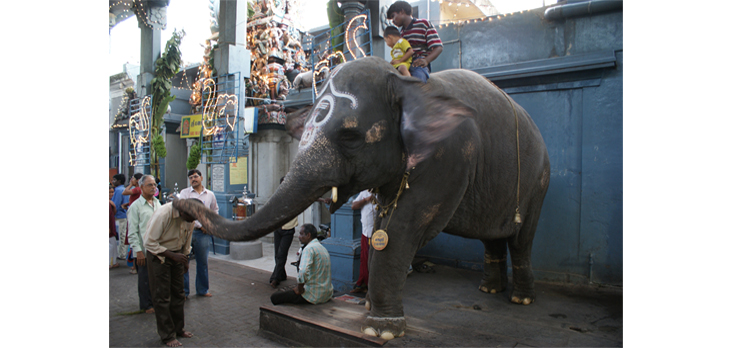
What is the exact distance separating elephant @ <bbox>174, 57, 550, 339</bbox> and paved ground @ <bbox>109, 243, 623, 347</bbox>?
0.67m

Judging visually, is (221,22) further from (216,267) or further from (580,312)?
(580,312)

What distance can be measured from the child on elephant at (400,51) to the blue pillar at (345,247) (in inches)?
99.0

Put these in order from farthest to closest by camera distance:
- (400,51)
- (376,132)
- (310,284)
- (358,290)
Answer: (358,290) → (310,284) → (400,51) → (376,132)

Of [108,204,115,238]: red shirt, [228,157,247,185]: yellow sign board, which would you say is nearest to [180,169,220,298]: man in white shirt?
[108,204,115,238]: red shirt

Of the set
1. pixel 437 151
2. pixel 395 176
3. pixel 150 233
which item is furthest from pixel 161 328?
pixel 437 151

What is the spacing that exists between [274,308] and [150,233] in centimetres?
134

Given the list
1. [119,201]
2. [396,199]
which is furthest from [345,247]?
[119,201]

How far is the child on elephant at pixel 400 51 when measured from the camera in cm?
354

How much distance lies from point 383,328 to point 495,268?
6.28 feet

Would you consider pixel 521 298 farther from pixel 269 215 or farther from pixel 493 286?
pixel 269 215

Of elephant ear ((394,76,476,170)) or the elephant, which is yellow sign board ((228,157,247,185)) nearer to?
the elephant

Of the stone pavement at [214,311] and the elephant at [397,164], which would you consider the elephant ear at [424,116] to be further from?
the stone pavement at [214,311]

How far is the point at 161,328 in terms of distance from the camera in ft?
12.7

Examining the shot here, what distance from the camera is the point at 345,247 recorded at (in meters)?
5.59
